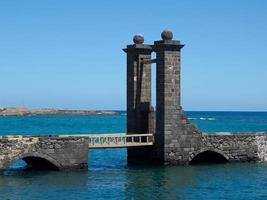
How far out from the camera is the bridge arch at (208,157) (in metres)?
37.8

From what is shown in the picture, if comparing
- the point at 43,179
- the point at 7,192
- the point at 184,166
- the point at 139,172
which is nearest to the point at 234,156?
the point at 184,166

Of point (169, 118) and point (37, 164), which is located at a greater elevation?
point (169, 118)

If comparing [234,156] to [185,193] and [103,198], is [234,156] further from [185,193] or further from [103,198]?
[103,198]

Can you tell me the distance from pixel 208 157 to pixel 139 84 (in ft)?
18.9

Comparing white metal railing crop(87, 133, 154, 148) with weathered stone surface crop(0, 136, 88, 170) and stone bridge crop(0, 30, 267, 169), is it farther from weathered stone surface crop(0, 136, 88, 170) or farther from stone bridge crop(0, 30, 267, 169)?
weathered stone surface crop(0, 136, 88, 170)

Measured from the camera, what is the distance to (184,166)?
36656 mm

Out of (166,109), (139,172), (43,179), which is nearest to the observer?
(43,179)

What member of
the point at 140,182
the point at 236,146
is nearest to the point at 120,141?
the point at 140,182

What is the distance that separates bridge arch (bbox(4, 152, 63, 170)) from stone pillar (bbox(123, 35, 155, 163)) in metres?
5.97

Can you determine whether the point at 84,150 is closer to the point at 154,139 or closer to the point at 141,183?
the point at 141,183

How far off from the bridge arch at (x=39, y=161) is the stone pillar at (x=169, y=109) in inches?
239

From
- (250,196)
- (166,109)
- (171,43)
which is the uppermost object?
(171,43)

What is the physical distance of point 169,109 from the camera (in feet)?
121

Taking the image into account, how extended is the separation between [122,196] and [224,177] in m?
7.17
